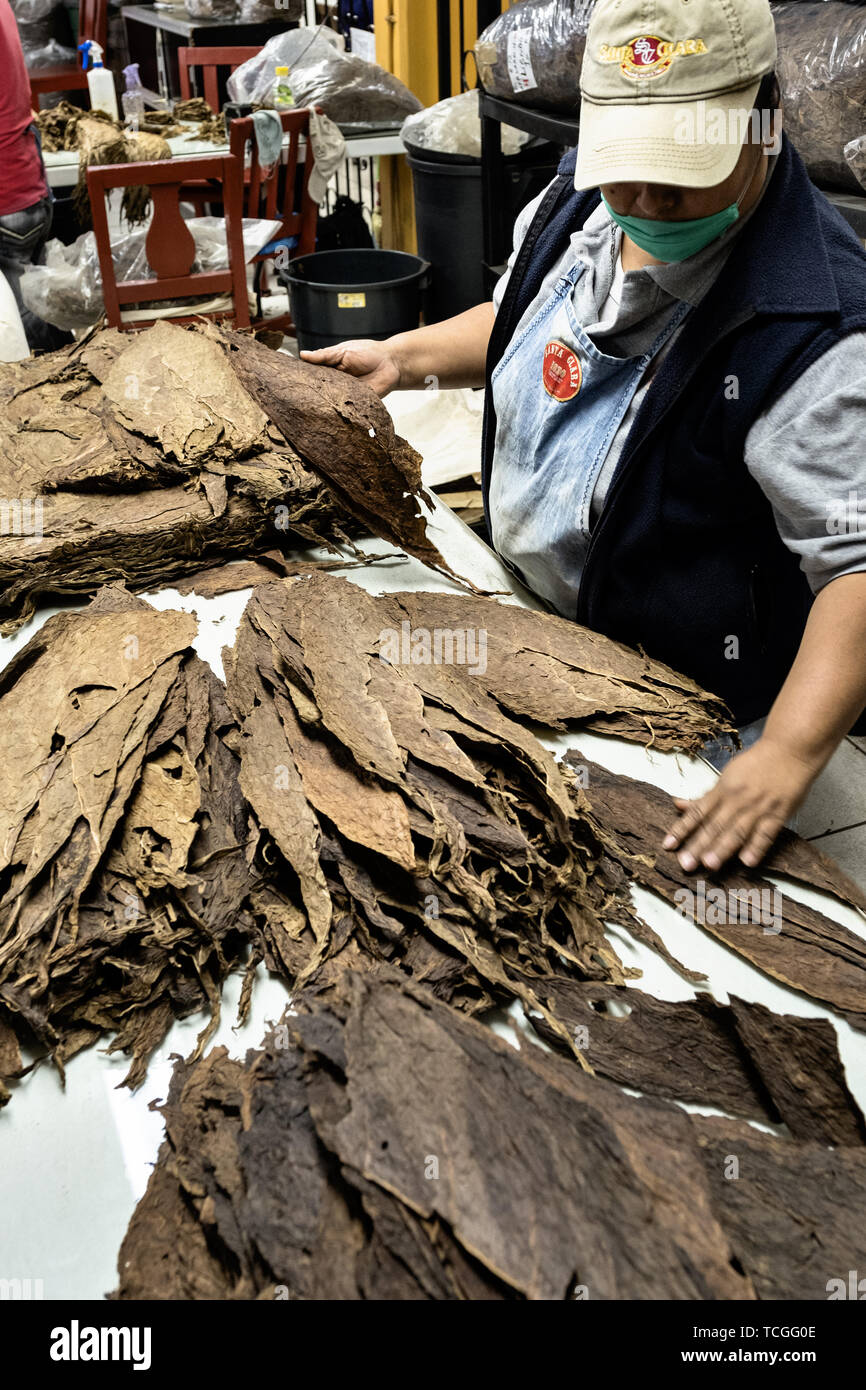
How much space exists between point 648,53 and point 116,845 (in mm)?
1133

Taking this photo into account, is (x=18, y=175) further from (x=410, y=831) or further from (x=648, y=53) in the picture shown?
(x=410, y=831)

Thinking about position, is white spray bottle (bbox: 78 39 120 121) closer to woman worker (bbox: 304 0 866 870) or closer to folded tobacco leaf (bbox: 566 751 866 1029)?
woman worker (bbox: 304 0 866 870)

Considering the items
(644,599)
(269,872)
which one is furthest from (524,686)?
(269,872)

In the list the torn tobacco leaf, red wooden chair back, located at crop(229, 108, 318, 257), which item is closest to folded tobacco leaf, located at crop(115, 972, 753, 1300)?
the torn tobacco leaf

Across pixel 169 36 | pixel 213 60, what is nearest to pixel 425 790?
pixel 213 60

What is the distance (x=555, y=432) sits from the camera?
1.66 meters

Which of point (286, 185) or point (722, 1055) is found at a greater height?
point (286, 185)

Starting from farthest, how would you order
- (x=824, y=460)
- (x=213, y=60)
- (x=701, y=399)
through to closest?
(x=213, y=60), (x=701, y=399), (x=824, y=460)

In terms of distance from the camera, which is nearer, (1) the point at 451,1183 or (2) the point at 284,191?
(1) the point at 451,1183

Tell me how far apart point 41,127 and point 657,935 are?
16.7 ft

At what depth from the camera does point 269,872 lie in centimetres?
115

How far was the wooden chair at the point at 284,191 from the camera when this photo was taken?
4.11 m

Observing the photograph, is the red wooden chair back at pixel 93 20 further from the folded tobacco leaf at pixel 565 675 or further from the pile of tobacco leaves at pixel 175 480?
the folded tobacco leaf at pixel 565 675

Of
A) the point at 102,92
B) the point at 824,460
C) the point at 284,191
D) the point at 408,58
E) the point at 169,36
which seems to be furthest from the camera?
the point at 169,36
